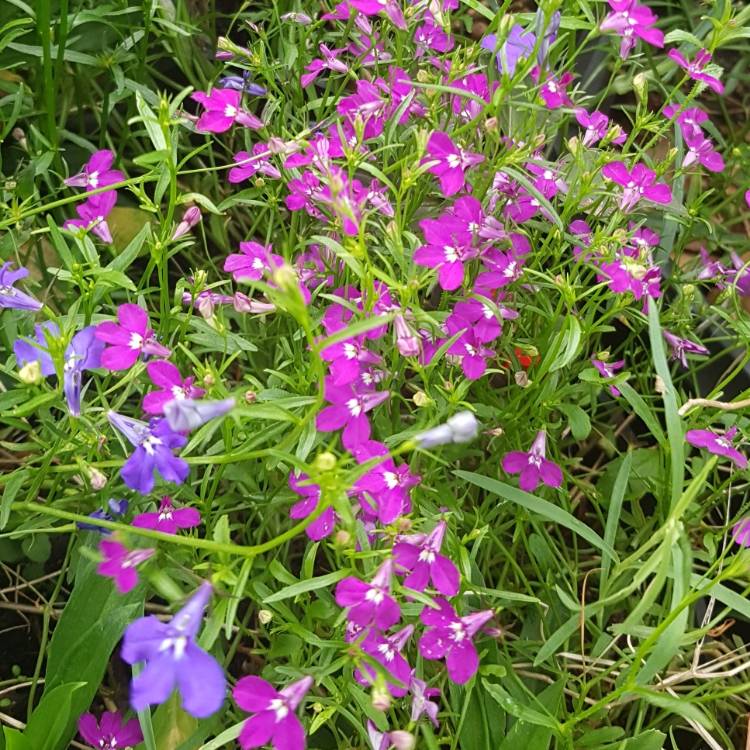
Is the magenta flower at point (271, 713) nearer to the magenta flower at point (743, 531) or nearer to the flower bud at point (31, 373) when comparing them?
the flower bud at point (31, 373)

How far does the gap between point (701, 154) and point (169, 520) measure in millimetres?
1087

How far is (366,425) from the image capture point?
1129 millimetres

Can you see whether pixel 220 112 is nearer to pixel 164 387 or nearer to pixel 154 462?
pixel 164 387

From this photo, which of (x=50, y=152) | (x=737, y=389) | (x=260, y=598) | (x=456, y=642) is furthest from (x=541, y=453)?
(x=50, y=152)

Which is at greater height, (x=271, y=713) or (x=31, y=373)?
(x=31, y=373)

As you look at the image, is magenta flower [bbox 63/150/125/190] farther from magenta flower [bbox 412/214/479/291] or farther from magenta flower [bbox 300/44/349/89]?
magenta flower [bbox 412/214/479/291]

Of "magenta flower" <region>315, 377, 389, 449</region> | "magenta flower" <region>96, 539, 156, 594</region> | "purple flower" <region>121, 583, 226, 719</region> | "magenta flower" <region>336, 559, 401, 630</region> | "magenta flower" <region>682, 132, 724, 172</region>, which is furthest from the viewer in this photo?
"magenta flower" <region>682, 132, 724, 172</region>

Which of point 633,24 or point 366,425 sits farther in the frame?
point 633,24

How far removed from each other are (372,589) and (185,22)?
1.19m

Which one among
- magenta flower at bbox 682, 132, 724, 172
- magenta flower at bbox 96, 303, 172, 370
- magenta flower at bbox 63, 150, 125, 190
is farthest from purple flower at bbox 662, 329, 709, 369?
magenta flower at bbox 63, 150, 125, 190

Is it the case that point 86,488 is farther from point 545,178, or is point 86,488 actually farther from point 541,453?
point 545,178

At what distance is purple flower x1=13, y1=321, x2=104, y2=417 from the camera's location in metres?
1.05

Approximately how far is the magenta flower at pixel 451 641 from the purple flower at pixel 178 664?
14.6 inches

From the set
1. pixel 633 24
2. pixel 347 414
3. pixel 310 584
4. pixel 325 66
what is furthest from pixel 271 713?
pixel 633 24
